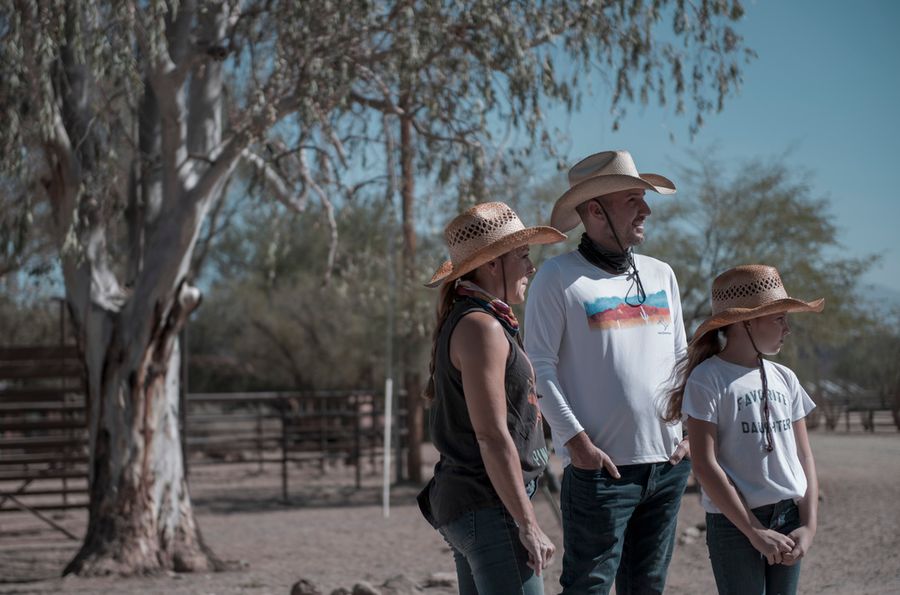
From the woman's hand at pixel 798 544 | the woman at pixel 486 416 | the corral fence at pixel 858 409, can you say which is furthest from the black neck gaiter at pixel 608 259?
the corral fence at pixel 858 409

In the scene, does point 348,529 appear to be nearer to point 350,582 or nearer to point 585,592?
point 350,582

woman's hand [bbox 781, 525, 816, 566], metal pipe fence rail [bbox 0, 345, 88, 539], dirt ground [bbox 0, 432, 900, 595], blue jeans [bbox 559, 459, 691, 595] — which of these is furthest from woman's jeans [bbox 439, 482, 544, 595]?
metal pipe fence rail [bbox 0, 345, 88, 539]

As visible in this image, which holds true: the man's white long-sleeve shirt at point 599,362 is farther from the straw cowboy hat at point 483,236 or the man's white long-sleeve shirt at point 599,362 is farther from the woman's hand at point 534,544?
the woman's hand at point 534,544

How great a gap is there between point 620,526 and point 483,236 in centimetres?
101

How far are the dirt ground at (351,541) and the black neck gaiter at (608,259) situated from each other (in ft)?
13.4

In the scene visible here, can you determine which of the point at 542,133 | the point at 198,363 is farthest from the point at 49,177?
the point at 198,363

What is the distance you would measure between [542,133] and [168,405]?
13.0 feet

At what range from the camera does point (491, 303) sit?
3.09 m

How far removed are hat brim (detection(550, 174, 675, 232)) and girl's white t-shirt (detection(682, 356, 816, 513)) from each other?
684mm

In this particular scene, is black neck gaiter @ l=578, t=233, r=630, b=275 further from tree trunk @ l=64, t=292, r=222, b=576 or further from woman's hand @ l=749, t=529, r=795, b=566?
tree trunk @ l=64, t=292, r=222, b=576

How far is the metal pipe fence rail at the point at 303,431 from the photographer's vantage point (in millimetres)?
17286

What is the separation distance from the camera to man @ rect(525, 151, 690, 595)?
3.46 m

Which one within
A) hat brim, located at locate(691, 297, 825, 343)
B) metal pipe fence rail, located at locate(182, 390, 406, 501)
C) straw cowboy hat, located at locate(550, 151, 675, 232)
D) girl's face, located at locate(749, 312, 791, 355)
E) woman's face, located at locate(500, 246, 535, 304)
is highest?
straw cowboy hat, located at locate(550, 151, 675, 232)

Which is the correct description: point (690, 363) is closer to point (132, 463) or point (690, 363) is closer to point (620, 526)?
point (620, 526)
